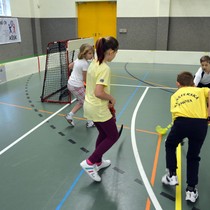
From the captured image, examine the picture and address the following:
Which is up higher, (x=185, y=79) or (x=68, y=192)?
(x=185, y=79)

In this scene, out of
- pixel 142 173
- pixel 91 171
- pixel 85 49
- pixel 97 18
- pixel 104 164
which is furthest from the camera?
pixel 97 18

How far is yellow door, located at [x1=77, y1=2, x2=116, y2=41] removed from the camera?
11547mm

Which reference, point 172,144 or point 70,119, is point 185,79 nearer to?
point 172,144

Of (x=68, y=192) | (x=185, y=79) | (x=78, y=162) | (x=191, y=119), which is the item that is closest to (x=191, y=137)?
(x=191, y=119)

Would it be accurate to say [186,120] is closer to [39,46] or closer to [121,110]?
[121,110]

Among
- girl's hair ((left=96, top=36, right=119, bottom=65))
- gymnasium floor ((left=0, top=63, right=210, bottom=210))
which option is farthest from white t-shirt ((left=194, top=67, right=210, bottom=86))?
girl's hair ((left=96, top=36, right=119, bottom=65))

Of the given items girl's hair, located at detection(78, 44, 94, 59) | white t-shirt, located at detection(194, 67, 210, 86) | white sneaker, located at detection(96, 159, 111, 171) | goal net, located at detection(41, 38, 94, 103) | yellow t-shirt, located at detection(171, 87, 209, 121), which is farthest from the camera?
goal net, located at detection(41, 38, 94, 103)

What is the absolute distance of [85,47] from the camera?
365cm

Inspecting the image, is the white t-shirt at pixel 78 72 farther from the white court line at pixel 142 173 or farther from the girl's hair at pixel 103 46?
the girl's hair at pixel 103 46

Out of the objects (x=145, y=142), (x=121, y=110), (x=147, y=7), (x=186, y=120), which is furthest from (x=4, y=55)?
(x=186, y=120)

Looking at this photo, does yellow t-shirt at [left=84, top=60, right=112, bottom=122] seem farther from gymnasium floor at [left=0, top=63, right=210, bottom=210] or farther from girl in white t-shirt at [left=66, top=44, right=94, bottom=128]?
girl in white t-shirt at [left=66, top=44, right=94, bottom=128]

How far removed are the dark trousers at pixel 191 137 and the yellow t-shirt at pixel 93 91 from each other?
2.14 feet

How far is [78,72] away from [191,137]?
2330mm

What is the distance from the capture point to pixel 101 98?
2.21 meters
